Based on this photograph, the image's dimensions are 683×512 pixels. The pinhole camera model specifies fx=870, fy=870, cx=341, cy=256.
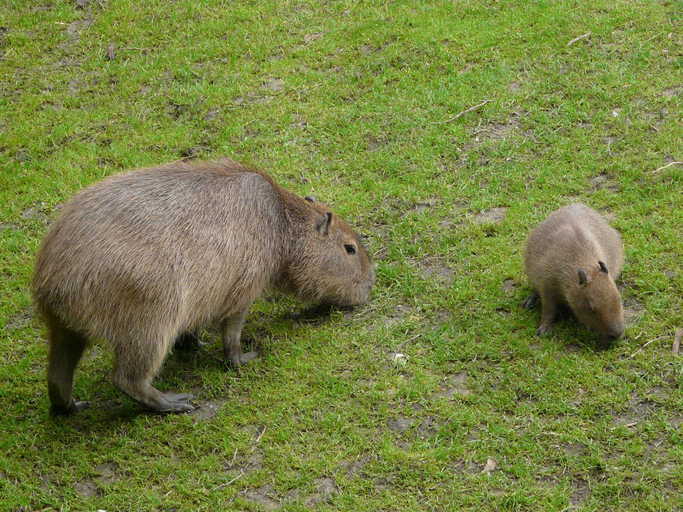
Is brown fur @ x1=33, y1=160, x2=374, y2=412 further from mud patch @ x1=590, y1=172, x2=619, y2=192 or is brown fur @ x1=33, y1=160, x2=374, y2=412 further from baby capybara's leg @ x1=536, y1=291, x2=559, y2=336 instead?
mud patch @ x1=590, y1=172, x2=619, y2=192

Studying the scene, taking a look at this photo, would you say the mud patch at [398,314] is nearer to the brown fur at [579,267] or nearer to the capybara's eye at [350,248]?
the capybara's eye at [350,248]

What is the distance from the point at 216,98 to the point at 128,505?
15.1ft

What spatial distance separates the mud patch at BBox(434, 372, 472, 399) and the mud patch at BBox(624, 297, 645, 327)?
43.5 inches

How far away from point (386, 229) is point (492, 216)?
81 cm

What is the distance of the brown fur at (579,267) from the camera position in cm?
521

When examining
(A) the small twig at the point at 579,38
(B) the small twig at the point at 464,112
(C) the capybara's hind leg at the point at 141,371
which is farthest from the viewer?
(A) the small twig at the point at 579,38

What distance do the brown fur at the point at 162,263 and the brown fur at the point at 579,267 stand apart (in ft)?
4.41

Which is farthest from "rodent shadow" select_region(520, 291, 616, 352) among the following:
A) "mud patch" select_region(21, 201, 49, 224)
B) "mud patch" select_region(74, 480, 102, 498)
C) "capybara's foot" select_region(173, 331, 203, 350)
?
"mud patch" select_region(21, 201, 49, 224)

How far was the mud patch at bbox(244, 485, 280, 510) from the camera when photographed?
4523 millimetres

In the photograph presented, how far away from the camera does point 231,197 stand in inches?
212

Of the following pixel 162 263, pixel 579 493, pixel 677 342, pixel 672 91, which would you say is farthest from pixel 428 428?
pixel 672 91

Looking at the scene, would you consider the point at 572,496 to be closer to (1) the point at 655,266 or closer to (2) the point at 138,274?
(1) the point at 655,266

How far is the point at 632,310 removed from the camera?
553 cm

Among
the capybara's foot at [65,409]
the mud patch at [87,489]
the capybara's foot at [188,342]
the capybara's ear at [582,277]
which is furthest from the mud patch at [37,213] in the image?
the capybara's ear at [582,277]
